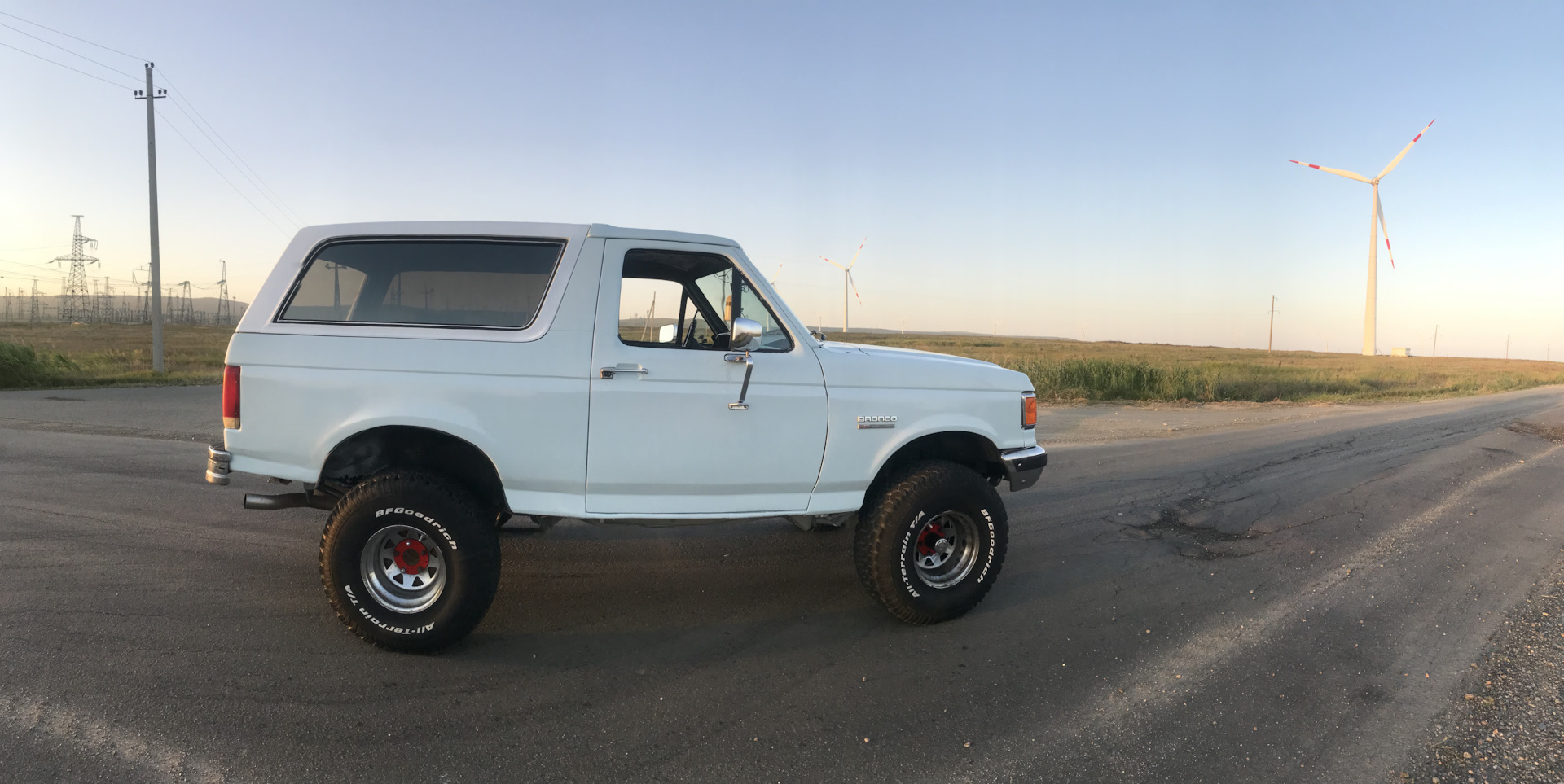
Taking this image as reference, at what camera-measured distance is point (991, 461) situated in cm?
488

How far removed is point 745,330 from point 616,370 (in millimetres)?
707

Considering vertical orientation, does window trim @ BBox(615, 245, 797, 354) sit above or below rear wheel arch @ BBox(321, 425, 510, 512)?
above

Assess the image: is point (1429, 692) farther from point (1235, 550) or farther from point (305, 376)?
point (305, 376)

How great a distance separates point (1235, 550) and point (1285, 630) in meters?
1.75

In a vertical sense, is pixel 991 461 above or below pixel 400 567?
above

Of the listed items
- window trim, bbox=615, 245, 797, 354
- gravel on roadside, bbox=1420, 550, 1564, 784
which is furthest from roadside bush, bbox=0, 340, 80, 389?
gravel on roadside, bbox=1420, 550, 1564, 784

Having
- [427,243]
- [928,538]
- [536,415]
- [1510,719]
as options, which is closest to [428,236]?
[427,243]

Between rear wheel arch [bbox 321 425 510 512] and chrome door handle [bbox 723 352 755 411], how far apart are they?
129cm

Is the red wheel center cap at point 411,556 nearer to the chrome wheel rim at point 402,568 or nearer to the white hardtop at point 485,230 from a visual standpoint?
the chrome wheel rim at point 402,568

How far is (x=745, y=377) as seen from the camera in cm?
415

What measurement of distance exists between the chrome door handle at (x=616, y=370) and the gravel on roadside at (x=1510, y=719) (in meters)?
3.63

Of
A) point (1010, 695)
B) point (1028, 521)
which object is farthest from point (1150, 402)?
point (1010, 695)

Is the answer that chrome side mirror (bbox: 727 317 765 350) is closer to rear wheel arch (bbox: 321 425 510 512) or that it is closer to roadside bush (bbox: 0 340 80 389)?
rear wheel arch (bbox: 321 425 510 512)

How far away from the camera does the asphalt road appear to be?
3.04 meters
